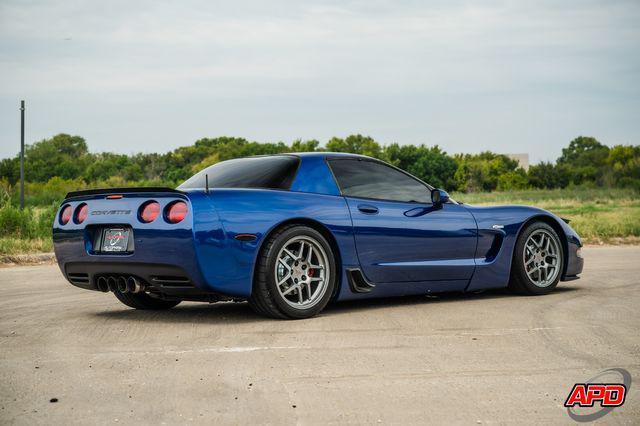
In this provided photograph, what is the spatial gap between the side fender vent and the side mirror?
106 centimetres

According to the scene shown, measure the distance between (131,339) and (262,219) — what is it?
1.28 m

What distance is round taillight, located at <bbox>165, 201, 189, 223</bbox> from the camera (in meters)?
6.32

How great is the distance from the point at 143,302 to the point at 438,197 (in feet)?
9.13

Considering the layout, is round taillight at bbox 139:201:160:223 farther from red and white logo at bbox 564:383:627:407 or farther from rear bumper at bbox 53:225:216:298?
red and white logo at bbox 564:383:627:407

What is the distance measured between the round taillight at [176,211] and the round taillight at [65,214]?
46.2 inches

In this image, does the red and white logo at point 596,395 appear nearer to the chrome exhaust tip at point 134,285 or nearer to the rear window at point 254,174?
the rear window at point 254,174

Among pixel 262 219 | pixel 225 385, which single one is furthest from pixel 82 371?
pixel 262 219

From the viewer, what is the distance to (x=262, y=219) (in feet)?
21.3

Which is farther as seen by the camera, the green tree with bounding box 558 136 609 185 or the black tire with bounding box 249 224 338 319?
the green tree with bounding box 558 136 609 185

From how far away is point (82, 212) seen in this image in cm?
706

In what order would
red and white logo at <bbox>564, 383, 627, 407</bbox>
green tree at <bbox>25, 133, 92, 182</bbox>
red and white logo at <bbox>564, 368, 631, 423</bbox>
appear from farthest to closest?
green tree at <bbox>25, 133, 92, 182</bbox>
red and white logo at <bbox>564, 383, 627, 407</bbox>
red and white logo at <bbox>564, 368, 631, 423</bbox>

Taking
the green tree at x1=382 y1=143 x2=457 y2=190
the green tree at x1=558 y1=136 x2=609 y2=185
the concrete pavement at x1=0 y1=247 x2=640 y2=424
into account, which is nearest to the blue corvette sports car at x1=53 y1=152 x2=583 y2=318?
the concrete pavement at x1=0 y1=247 x2=640 y2=424

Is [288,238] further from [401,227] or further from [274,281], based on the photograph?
[401,227]

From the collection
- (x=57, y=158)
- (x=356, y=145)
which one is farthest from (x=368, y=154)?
(x=57, y=158)
